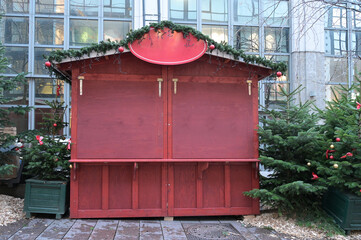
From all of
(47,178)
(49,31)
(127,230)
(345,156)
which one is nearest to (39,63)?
(49,31)

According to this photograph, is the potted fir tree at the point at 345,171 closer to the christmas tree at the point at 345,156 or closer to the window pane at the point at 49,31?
the christmas tree at the point at 345,156

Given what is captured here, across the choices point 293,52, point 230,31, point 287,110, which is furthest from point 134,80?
point 293,52

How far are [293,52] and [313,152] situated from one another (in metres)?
7.70

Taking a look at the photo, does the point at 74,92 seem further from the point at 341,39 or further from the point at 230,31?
the point at 341,39

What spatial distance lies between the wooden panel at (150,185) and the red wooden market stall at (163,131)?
2 centimetres

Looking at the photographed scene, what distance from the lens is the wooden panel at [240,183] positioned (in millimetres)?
5906

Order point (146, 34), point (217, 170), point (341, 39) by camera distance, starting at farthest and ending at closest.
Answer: point (341, 39) < point (217, 170) < point (146, 34)

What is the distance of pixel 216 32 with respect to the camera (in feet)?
39.7

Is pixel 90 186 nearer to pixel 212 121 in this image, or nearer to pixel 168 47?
pixel 212 121

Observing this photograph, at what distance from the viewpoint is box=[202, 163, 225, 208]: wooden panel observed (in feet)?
19.2

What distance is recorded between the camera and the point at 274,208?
594cm

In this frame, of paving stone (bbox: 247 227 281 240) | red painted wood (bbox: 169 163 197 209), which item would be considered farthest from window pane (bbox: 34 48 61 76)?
paving stone (bbox: 247 227 281 240)

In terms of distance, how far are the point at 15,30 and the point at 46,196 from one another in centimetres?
798

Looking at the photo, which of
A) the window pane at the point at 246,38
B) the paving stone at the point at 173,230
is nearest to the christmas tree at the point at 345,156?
the paving stone at the point at 173,230
